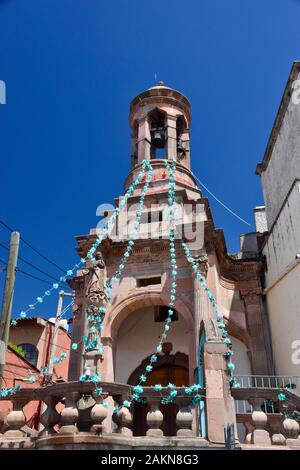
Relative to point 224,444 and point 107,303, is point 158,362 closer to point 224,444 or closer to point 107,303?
point 107,303

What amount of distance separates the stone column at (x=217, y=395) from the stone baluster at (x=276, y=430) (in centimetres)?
75

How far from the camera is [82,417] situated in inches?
317

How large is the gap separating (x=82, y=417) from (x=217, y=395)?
249 centimetres

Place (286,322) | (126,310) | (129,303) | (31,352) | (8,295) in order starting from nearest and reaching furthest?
1. (8,295)
2. (286,322)
3. (129,303)
4. (126,310)
5. (31,352)

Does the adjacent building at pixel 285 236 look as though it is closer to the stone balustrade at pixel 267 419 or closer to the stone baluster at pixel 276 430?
the stone baluster at pixel 276 430

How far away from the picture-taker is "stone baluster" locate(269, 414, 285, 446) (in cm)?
803

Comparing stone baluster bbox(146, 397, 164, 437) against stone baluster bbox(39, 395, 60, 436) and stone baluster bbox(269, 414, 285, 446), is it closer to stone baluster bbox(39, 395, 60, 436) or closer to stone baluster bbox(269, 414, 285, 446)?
stone baluster bbox(39, 395, 60, 436)

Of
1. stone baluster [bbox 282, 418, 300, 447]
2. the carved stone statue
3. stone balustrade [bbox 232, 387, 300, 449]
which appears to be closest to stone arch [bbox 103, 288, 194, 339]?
the carved stone statue

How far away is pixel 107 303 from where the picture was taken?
14.4m

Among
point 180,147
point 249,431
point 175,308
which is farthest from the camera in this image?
point 180,147

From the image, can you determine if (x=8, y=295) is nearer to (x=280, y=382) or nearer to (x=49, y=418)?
(x=49, y=418)

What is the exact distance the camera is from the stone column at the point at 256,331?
13.9 meters

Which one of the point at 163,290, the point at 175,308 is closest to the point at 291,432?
the point at 175,308

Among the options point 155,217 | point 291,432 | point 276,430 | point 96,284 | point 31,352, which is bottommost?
point 291,432
